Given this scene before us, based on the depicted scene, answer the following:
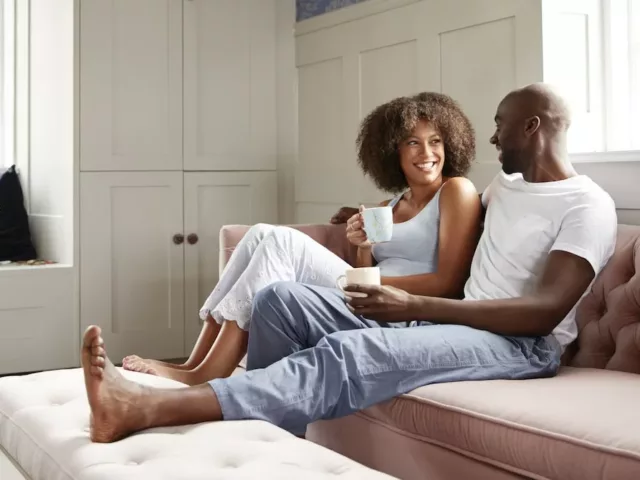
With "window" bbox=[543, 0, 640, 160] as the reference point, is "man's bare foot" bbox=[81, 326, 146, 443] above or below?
below

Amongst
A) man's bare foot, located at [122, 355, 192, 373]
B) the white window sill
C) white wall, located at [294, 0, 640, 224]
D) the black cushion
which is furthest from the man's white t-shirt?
the black cushion

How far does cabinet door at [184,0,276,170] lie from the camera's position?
4469 millimetres

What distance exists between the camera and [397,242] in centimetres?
284

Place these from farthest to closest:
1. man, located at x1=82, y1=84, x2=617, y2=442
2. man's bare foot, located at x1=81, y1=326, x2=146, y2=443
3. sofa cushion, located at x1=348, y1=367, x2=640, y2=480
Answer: man, located at x1=82, y1=84, x2=617, y2=442, man's bare foot, located at x1=81, y1=326, x2=146, y2=443, sofa cushion, located at x1=348, y1=367, x2=640, y2=480

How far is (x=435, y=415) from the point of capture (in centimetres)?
207

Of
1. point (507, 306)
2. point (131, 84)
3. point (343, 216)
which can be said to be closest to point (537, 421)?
point (507, 306)

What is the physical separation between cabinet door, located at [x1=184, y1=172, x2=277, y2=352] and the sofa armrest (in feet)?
4.05

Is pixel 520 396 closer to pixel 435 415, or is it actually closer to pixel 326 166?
pixel 435 415

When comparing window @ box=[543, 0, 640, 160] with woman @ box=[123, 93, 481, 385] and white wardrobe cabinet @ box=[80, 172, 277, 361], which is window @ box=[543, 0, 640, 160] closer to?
woman @ box=[123, 93, 481, 385]

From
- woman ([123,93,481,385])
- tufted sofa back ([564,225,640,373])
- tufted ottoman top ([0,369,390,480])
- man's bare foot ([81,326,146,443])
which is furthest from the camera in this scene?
woman ([123,93,481,385])

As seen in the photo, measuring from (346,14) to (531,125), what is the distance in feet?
6.13

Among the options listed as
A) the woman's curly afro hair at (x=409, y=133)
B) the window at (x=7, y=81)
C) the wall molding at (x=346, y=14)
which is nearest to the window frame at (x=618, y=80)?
the woman's curly afro hair at (x=409, y=133)

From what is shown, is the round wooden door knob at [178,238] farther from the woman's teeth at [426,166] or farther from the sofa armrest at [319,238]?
the woman's teeth at [426,166]

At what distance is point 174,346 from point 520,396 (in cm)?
270
